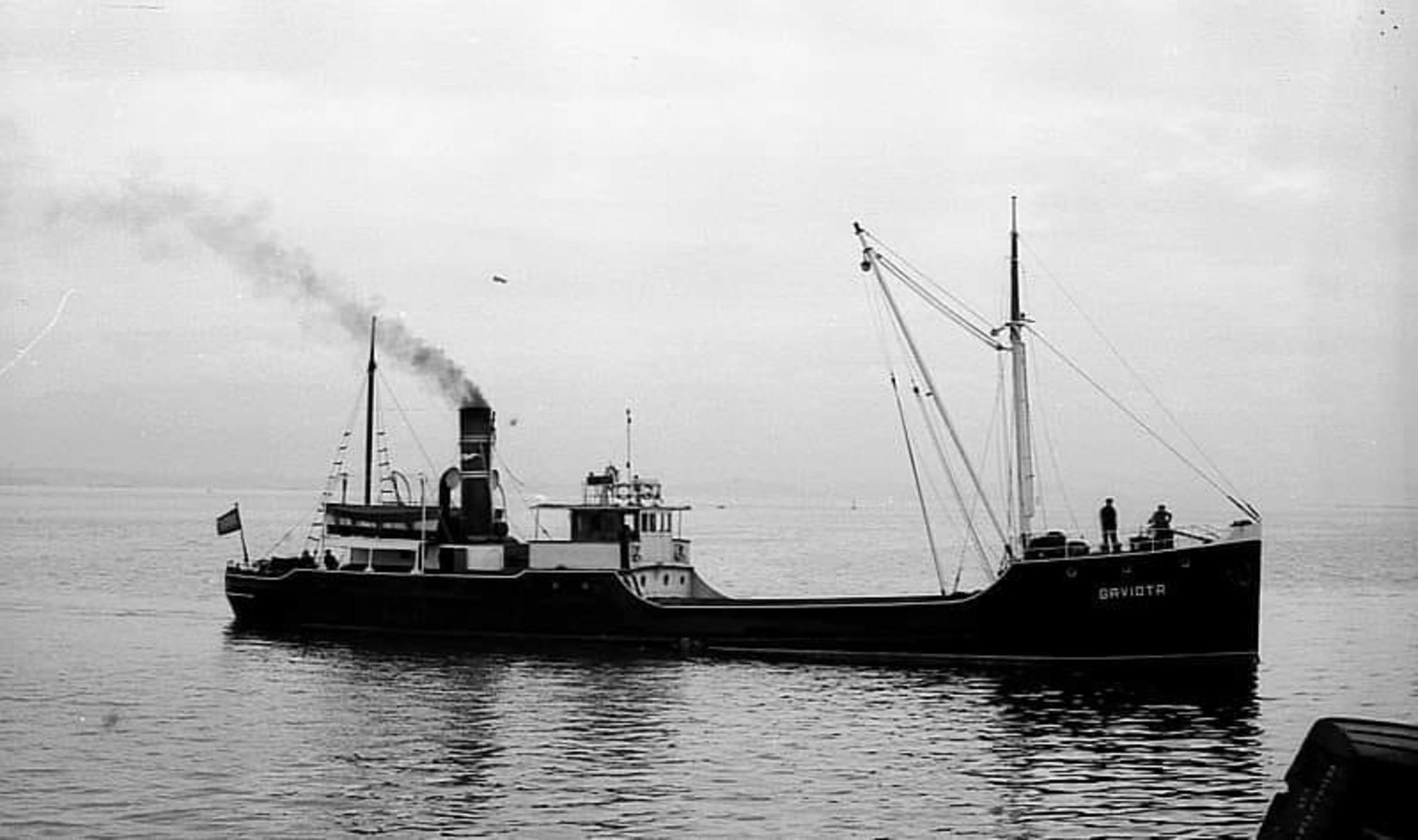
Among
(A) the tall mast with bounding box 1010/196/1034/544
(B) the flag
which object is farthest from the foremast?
(B) the flag

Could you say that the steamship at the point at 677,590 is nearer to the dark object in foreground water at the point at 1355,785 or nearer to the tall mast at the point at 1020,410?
the tall mast at the point at 1020,410

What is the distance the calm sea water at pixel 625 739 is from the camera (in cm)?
2481

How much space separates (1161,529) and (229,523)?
31152 mm

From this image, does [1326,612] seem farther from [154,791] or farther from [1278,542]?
[1278,542]

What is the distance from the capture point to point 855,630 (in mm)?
44031

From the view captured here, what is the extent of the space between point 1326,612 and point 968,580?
4170 cm

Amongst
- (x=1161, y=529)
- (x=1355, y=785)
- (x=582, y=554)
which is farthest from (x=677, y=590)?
(x=1355, y=785)

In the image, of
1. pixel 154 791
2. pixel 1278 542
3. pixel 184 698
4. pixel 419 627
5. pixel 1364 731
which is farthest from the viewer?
pixel 1278 542

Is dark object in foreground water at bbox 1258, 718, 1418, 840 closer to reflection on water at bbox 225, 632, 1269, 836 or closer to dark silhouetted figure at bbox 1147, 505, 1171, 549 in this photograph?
reflection on water at bbox 225, 632, 1269, 836

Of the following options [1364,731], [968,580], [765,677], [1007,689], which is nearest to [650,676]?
[765,677]

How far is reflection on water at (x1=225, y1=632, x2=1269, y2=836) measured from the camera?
25.0 metres

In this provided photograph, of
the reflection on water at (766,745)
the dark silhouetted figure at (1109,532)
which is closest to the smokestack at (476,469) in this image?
the reflection on water at (766,745)

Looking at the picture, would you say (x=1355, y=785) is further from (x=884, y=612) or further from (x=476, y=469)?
(x=476, y=469)

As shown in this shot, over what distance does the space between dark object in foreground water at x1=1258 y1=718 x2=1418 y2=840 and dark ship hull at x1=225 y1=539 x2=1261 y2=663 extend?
3345cm
